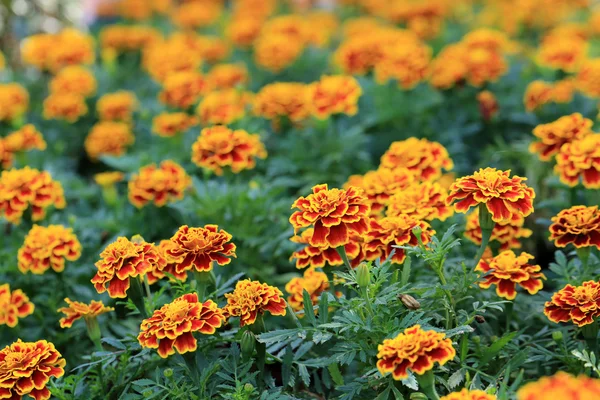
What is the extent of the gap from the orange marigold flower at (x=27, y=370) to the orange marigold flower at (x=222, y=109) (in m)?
1.52

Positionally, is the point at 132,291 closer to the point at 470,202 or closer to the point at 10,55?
the point at 470,202

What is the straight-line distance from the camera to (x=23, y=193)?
2.60 metres

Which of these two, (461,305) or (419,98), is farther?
(419,98)

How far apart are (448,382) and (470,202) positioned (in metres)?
0.45

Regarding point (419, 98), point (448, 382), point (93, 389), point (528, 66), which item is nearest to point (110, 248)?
point (93, 389)

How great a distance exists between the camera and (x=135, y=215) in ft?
9.84

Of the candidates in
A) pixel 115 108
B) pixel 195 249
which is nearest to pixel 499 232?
pixel 195 249

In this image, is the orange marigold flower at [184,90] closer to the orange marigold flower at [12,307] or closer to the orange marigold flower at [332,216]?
the orange marigold flower at [12,307]

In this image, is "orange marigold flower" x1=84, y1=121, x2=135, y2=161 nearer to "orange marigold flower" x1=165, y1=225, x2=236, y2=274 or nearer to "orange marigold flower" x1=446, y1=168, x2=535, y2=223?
"orange marigold flower" x1=165, y1=225, x2=236, y2=274

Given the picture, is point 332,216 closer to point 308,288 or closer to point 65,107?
point 308,288

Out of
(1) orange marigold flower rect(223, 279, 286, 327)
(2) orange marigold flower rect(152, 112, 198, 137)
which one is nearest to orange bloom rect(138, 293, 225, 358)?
(1) orange marigold flower rect(223, 279, 286, 327)

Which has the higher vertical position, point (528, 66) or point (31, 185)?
point (31, 185)

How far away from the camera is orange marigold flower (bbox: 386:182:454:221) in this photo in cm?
211

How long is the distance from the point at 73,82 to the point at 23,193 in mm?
1643
